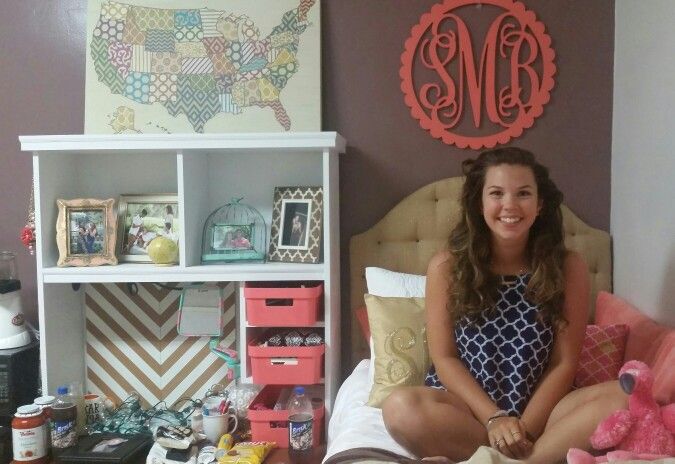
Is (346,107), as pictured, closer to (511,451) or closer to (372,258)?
(372,258)

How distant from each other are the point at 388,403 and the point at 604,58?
5.14ft

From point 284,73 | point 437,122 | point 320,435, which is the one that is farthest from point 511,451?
point 284,73

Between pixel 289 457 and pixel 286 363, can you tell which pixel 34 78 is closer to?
pixel 286 363

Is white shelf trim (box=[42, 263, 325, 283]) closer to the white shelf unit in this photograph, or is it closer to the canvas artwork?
the white shelf unit

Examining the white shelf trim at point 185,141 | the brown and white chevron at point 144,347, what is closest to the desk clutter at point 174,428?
the brown and white chevron at point 144,347

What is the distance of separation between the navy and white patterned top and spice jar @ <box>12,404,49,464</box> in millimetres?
1400

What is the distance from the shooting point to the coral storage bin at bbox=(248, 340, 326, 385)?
2176 millimetres

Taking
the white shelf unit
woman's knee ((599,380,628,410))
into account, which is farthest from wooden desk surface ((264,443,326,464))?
woman's knee ((599,380,628,410))

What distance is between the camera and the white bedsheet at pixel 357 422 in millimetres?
1651

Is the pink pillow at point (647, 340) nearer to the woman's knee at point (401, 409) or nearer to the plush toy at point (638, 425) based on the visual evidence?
the plush toy at point (638, 425)

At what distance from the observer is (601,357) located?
74.9 inches

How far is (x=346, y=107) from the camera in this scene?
2449mm

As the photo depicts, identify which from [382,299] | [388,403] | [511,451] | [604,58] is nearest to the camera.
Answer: [511,451]

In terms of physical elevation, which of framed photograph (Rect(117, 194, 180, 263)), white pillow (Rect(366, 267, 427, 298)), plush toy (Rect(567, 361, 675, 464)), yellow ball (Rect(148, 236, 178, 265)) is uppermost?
framed photograph (Rect(117, 194, 180, 263))
